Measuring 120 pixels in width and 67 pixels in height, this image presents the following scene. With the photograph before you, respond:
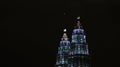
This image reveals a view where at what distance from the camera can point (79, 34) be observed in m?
102

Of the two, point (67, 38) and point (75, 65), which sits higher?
point (67, 38)

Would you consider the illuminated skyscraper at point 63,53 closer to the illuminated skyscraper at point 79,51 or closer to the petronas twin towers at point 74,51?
the petronas twin towers at point 74,51

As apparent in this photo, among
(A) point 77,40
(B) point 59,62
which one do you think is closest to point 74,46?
(A) point 77,40

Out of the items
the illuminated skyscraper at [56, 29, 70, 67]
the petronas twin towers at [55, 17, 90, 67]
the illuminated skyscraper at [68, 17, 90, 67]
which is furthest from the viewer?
the illuminated skyscraper at [56, 29, 70, 67]

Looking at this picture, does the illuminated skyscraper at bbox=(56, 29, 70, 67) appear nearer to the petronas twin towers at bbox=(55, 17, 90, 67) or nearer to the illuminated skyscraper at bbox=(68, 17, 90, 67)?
the petronas twin towers at bbox=(55, 17, 90, 67)

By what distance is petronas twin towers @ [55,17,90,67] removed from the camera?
99438 millimetres

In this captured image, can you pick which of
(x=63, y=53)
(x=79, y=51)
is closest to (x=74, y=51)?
(x=79, y=51)

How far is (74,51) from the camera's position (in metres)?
101

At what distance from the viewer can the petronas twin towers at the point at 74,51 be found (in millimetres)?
99438

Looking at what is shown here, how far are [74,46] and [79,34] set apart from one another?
16.5 feet

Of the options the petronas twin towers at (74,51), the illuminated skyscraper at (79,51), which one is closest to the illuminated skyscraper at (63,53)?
the petronas twin towers at (74,51)

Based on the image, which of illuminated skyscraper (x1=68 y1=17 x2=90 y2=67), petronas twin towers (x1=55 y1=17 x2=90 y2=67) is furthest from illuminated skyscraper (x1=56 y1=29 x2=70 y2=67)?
illuminated skyscraper (x1=68 y1=17 x2=90 y2=67)

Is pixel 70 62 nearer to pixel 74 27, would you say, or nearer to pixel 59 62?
pixel 59 62

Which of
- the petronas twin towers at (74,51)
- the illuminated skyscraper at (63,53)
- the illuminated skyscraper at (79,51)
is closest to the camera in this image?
the illuminated skyscraper at (79,51)
